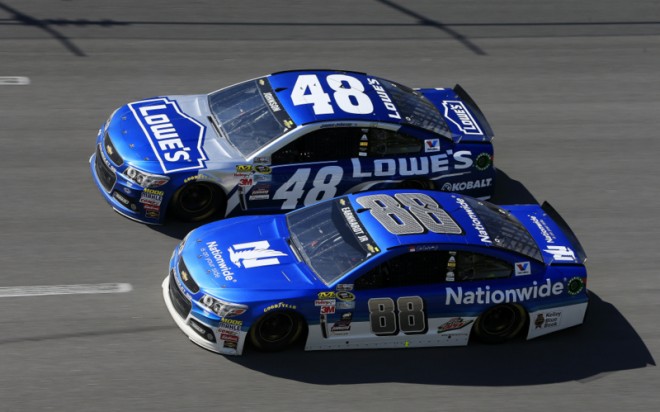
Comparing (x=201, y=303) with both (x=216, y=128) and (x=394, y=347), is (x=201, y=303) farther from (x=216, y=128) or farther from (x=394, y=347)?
(x=216, y=128)

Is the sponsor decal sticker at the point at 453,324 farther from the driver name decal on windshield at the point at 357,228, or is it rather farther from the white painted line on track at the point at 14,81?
the white painted line on track at the point at 14,81

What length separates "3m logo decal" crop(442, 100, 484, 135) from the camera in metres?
12.4

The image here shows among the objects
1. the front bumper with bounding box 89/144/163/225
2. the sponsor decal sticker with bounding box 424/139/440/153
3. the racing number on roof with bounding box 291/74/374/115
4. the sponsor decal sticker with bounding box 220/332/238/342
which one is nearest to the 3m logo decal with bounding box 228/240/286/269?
the sponsor decal sticker with bounding box 220/332/238/342

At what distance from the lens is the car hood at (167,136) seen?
Result: 1120 centimetres

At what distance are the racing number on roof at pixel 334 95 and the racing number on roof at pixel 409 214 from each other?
1.88 metres

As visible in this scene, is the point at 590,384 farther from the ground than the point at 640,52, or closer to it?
closer to it

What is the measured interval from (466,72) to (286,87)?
4872mm

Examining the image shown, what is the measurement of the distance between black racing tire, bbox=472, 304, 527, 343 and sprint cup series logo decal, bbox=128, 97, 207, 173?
3.65 meters

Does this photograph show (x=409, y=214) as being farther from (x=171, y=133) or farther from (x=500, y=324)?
(x=171, y=133)

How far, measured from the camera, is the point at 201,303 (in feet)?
29.9

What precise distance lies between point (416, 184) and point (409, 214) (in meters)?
2.31

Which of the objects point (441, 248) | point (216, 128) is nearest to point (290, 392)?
point (441, 248)

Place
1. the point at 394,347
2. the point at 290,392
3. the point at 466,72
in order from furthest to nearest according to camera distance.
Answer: the point at 466,72, the point at 394,347, the point at 290,392

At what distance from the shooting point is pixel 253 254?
9.57 m
